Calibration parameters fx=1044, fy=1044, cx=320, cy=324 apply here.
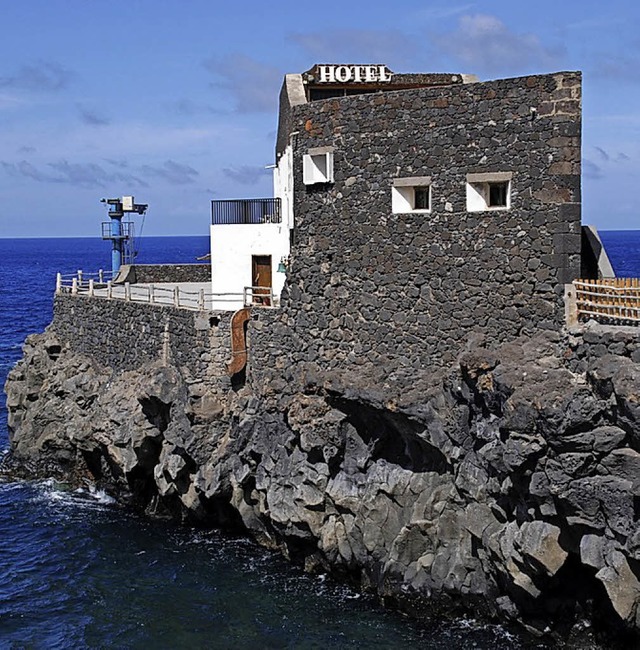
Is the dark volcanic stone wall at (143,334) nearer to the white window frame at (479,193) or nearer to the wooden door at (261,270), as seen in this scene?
the wooden door at (261,270)

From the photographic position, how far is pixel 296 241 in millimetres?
28562

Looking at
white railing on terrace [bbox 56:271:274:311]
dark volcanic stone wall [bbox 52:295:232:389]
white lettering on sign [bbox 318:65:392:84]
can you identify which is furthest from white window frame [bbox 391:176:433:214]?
white lettering on sign [bbox 318:65:392:84]

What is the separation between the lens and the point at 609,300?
22531 millimetres

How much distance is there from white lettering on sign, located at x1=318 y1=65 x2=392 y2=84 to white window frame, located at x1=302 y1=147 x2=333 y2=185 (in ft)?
25.5

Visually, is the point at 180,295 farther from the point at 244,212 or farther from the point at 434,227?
the point at 434,227

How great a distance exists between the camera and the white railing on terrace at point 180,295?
3200 centimetres

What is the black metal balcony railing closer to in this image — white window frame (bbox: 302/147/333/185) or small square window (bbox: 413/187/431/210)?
white window frame (bbox: 302/147/333/185)

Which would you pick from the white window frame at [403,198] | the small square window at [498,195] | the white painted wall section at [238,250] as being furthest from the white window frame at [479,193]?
the white painted wall section at [238,250]

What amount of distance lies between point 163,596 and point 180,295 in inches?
608

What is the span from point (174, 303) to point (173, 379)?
2923mm

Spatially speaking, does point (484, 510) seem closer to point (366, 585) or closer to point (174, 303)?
point (366, 585)

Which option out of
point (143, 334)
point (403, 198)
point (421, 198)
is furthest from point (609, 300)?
point (143, 334)

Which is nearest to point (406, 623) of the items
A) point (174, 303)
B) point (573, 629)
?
point (573, 629)

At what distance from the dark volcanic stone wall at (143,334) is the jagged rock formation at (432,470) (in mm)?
600
